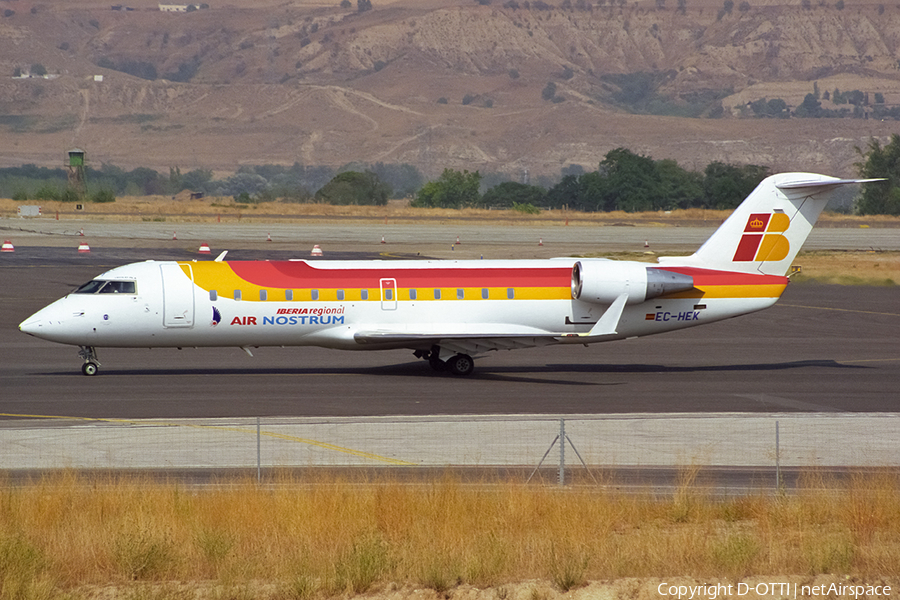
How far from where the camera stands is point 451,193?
137000mm

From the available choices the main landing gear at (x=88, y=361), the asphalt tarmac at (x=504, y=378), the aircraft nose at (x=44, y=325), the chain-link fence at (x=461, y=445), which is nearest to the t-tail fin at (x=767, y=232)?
the asphalt tarmac at (x=504, y=378)

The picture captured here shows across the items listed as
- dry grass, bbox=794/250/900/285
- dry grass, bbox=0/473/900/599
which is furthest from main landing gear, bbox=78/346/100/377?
dry grass, bbox=794/250/900/285

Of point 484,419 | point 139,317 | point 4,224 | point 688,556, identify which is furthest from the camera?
point 4,224

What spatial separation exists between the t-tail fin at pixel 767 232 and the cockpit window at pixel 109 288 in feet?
46.1

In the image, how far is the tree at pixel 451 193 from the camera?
136250mm

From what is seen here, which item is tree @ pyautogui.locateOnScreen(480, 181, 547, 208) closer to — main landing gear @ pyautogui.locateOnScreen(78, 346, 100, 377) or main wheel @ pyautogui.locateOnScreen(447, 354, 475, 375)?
main wheel @ pyautogui.locateOnScreen(447, 354, 475, 375)

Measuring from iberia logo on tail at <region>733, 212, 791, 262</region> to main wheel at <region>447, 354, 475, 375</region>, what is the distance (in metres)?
7.74

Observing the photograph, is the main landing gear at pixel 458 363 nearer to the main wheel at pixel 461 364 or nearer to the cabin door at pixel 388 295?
the main wheel at pixel 461 364

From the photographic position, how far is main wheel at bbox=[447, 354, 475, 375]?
29.0 m

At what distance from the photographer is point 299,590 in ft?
41.1

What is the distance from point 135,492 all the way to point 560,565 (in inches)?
244

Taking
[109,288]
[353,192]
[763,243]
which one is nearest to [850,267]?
[763,243]

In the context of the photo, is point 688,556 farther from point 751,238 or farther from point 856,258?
point 856,258

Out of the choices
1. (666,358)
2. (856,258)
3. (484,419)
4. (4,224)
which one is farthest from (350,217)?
(484,419)
